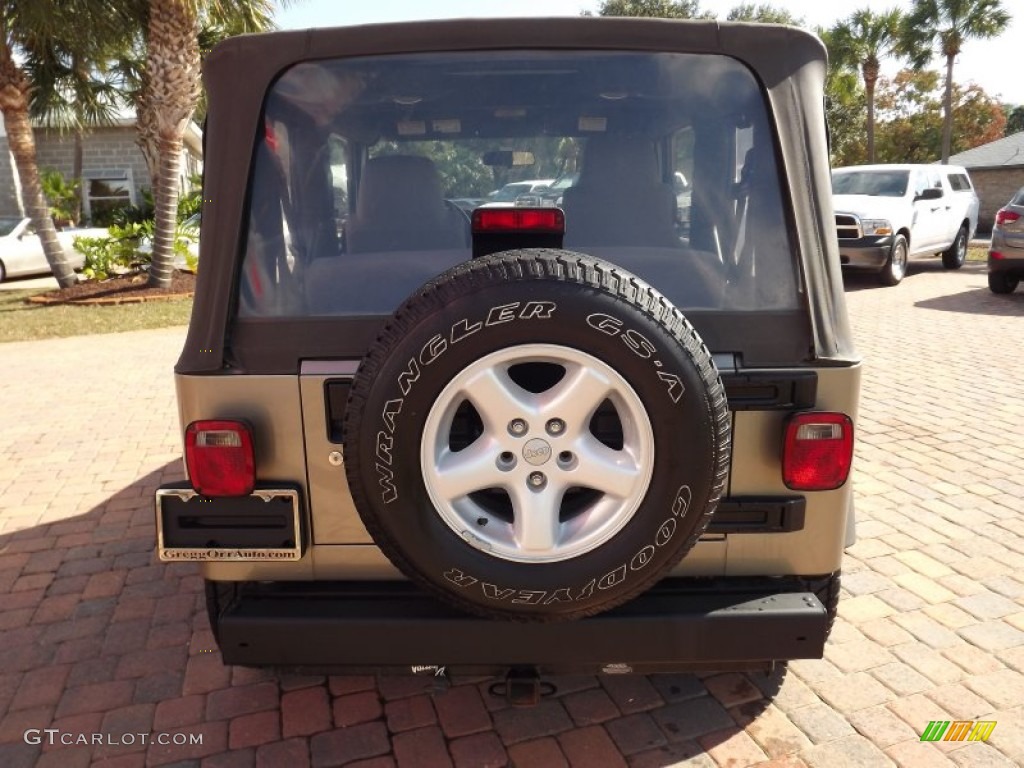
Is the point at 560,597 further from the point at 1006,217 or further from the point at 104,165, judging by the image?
the point at 104,165

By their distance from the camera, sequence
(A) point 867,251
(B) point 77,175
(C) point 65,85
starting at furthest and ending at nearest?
(B) point 77,175
(C) point 65,85
(A) point 867,251

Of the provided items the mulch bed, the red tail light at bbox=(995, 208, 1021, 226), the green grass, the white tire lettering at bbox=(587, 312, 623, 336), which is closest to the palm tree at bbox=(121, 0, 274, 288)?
the mulch bed

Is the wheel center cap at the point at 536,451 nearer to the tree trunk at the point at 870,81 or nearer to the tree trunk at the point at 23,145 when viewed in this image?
the tree trunk at the point at 23,145

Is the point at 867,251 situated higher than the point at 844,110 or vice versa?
the point at 844,110

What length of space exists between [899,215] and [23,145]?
14.2 metres

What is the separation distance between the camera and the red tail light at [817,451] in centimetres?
222

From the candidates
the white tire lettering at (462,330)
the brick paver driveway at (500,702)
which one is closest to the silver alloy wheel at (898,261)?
the brick paver driveway at (500,702)

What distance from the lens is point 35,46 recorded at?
13.8 meters

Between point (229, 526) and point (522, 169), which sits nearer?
point (229, 526)

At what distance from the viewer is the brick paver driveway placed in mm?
2549

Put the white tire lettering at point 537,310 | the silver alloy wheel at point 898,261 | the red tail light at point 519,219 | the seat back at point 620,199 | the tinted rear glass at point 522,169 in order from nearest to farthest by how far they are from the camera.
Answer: the white tire lettering at point 537,310 → the red tail light at point 519,219 → the tinted rear glass at point 522,169 → the seat back at point 620,199 → the silver alloy wheel at point 898,261

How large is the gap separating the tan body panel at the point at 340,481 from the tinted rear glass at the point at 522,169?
26 centimetres

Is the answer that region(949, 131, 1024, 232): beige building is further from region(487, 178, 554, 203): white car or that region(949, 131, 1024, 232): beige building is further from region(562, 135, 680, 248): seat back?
region(487, 178, 554, 203): white car

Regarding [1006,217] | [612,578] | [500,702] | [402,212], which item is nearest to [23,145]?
[402,212]
